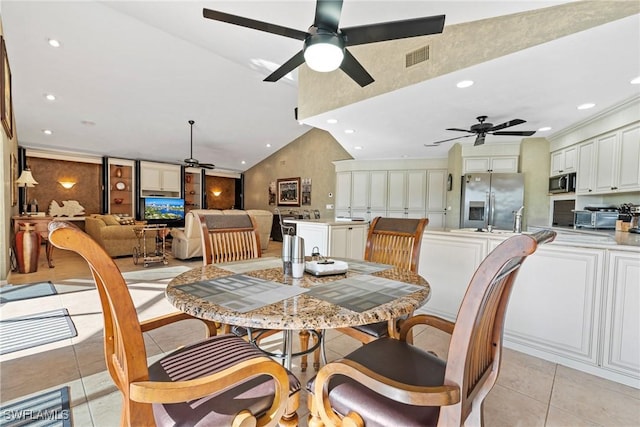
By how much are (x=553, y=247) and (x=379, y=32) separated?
1991 millimetres

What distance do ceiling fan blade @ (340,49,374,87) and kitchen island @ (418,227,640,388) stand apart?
1.69 meters

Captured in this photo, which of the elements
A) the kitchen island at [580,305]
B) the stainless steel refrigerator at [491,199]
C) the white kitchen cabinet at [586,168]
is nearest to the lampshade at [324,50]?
the kitchen island at [580,305]

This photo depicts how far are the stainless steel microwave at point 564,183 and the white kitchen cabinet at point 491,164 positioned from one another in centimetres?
66

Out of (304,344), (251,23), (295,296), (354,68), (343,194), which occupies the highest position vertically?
(251,23)

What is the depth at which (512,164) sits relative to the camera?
17.1 ft

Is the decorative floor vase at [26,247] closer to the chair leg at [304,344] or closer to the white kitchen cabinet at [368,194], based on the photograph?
the chair leg at [304,344]

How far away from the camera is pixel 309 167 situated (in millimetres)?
8828

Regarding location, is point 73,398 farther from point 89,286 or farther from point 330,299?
point 89,286

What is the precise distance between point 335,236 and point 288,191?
579 cm

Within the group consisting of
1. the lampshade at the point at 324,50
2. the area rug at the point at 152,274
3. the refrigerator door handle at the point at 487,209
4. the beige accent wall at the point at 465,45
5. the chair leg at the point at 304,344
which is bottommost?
the area rug at the point at 152,274

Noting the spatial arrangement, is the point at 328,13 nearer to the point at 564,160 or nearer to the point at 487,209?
the point at 564,160

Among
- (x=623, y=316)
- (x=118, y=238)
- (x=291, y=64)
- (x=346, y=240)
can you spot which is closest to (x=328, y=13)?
(x=291, y=64)

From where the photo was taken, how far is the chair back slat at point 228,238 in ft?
6.25

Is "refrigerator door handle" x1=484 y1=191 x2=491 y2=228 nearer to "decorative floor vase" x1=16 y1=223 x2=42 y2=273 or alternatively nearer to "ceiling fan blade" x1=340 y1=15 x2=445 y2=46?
"ceiling fan blade" x1=340 y1=15 x2=445 y2=46
